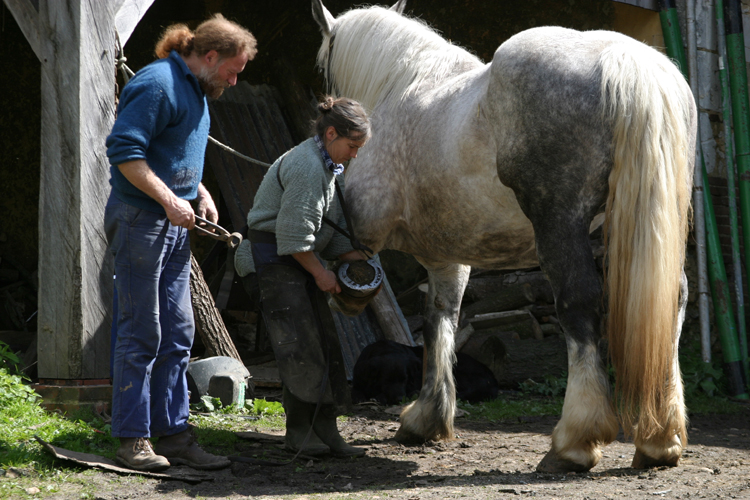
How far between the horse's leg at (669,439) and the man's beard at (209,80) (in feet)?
7.47

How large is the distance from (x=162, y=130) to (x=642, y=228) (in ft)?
6.55

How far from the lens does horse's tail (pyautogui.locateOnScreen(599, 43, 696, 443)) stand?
277cm

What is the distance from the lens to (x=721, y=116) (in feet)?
20.6

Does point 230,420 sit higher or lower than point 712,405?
higher

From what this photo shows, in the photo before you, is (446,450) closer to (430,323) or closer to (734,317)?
(430,323)

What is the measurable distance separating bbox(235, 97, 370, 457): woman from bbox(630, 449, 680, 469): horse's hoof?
135 cm

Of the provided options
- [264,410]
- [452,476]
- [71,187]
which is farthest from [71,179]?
[452,476]

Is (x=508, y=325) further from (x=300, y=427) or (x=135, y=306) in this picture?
(x=135, y=306)

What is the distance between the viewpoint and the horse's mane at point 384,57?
3.86m

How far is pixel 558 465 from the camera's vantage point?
A: 2.93 m

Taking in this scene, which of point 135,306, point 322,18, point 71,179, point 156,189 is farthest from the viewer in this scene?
point 322,18

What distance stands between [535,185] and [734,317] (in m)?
4.10

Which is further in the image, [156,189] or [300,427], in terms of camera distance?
[300,427]

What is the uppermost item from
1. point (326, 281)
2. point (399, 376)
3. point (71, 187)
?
point (71, 187)
